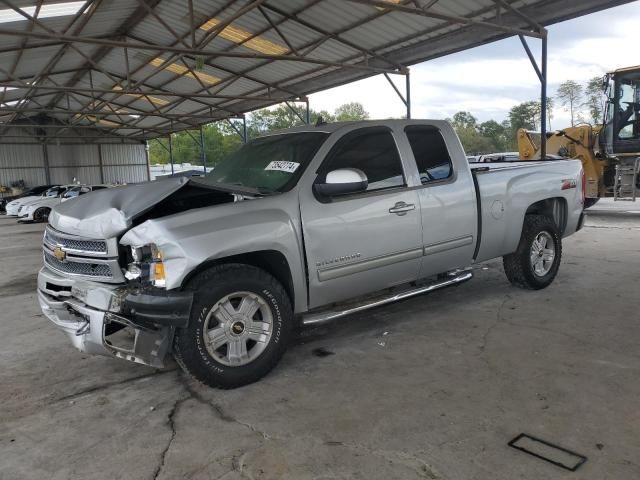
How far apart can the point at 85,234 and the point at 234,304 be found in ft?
3.78

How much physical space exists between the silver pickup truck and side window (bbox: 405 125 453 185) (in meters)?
0.01

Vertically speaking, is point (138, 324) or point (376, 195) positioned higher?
point (376, 195)

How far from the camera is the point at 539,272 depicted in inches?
230

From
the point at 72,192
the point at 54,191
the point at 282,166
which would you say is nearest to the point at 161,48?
the point at 282,166

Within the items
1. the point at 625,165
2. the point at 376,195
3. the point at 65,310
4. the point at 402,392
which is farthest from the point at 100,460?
the point at 625,165

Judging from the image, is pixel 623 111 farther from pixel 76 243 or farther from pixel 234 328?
pixel 76 243

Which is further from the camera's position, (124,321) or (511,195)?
(511,195)

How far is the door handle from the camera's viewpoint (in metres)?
4.21

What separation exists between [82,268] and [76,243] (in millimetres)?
186

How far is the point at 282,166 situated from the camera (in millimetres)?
4094

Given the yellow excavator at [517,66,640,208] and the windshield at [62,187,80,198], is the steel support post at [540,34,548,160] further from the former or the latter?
the windshield at [62,187,80,198]

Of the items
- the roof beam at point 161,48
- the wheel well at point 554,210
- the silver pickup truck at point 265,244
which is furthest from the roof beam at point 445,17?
the silver pickup truck at point 265,244

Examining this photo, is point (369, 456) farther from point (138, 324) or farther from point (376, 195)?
point (376, 195)

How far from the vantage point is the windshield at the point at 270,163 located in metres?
3.96
